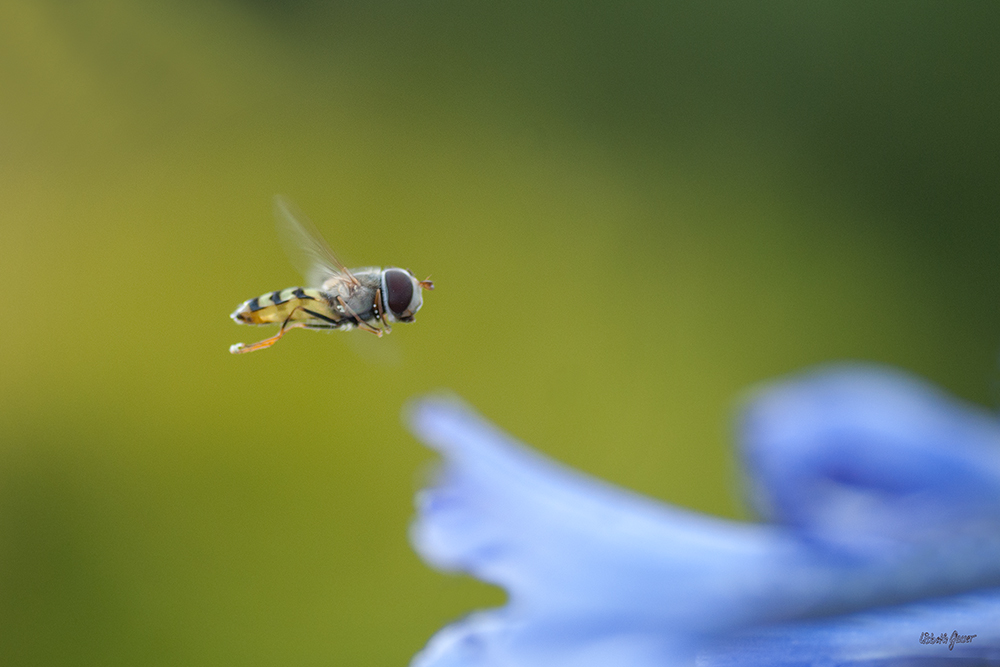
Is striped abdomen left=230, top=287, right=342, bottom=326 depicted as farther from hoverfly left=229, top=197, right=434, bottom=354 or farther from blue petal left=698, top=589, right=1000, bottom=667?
blue petal left=698, top=589, right=1000, bottom=667

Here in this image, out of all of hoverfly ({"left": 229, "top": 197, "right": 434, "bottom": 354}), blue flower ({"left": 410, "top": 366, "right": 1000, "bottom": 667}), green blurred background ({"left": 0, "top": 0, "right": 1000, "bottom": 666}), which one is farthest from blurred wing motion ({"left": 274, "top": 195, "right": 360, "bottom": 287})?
green blurred background ({"left": 0, "top": 0, "right": 1000, "bottom": 666})

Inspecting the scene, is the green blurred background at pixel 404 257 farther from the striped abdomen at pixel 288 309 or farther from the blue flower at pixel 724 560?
the blue flower at pixel 724 560

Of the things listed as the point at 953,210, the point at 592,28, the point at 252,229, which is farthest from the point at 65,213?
the point at 953,210

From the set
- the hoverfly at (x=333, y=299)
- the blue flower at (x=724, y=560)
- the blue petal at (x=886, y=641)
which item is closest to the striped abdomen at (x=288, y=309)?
the hoverfly at (x=333, y=299)

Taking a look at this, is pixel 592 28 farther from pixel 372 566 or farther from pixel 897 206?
pixel 372 566

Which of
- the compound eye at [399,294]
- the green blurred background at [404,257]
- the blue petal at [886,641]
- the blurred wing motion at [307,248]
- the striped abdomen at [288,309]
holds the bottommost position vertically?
the blue petal at [886,641]

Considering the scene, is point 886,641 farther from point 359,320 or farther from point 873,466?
point 359,320

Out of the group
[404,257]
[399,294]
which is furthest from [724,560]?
[404,257]
